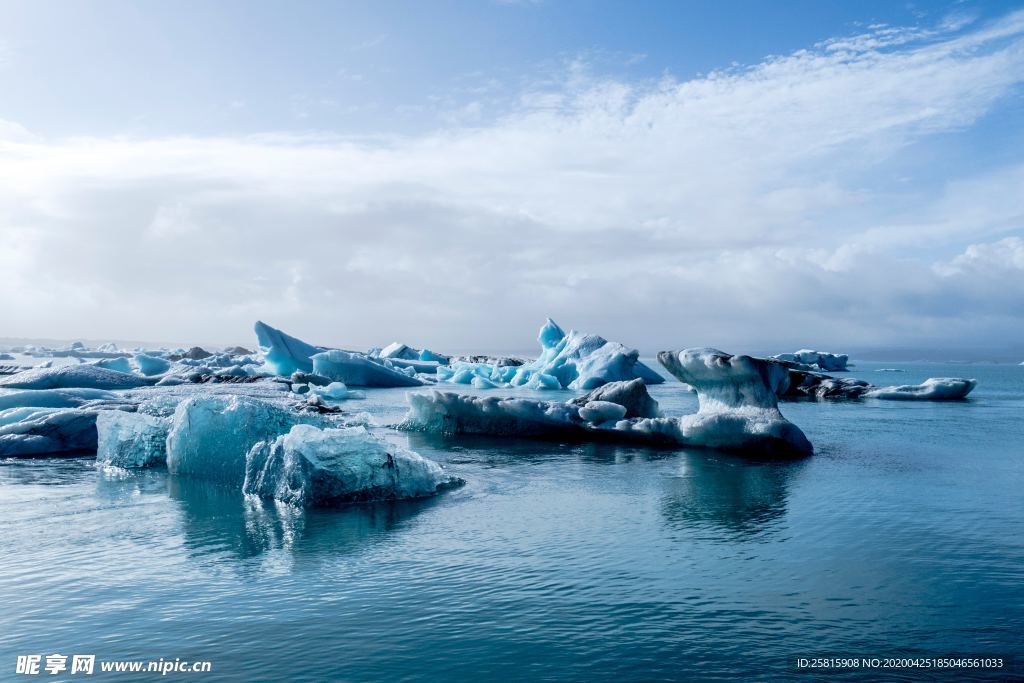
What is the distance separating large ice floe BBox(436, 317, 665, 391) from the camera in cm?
3080

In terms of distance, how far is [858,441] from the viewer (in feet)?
52.9

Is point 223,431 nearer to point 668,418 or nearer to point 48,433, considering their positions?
point 48,433

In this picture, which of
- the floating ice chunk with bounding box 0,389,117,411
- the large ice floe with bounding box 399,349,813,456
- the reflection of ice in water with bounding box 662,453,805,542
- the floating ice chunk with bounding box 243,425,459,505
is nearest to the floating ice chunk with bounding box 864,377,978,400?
the large ice floe with bounding box 399,349,813,456

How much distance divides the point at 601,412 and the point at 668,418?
1426 millimetres

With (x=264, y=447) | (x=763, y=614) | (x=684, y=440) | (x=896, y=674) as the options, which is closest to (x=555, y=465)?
(x=684, y=440)

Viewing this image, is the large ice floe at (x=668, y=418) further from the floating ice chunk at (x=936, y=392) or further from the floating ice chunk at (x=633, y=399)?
the floating ice chunk at (x=936, y=392)

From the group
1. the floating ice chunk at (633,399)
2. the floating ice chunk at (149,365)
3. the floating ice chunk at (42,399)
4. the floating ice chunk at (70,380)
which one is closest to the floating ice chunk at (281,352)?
the floating ice chunk at (149,365)

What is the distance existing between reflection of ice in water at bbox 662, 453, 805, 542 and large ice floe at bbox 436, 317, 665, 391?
1589 cm

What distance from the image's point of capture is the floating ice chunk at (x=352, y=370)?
34.3 metres

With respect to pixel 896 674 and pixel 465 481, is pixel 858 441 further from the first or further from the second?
pixel 896 674

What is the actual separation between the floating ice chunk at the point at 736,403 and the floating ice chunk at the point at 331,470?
6633mm

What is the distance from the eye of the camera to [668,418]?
49.8 ft

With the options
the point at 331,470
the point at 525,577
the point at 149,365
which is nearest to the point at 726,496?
the point at 525,577

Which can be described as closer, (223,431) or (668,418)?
(223,431)
